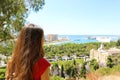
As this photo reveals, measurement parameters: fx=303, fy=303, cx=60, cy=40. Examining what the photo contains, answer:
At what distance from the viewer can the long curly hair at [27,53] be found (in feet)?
7.37

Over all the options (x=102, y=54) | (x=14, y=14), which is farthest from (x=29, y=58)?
(x=102, y=54)

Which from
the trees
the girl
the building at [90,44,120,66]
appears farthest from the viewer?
the building at [90,44,120,66]

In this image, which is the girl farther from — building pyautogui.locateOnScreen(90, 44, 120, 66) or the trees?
building pyautogui.locateOnScreen(90, 44, 120, 66)

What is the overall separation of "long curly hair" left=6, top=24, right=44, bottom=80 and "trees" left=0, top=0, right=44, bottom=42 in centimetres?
804

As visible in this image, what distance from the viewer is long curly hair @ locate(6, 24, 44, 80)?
225 cm

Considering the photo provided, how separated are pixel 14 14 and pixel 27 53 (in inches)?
339

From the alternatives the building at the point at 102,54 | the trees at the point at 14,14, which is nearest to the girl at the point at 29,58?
the trees at the point at 14,14

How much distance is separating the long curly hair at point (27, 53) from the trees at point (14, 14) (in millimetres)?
8040

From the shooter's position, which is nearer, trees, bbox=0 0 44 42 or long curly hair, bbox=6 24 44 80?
long curly hair, bbox=6 24 44 80

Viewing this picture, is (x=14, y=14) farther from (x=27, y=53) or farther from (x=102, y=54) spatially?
(x=102, y=54)

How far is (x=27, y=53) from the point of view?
226cm

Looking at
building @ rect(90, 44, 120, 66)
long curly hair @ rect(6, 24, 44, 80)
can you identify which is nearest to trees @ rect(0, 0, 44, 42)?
long curly hair @ rect(6, 24, 44, 80)

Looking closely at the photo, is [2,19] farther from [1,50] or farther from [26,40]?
[26,40]

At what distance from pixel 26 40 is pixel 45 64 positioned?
24 cm
